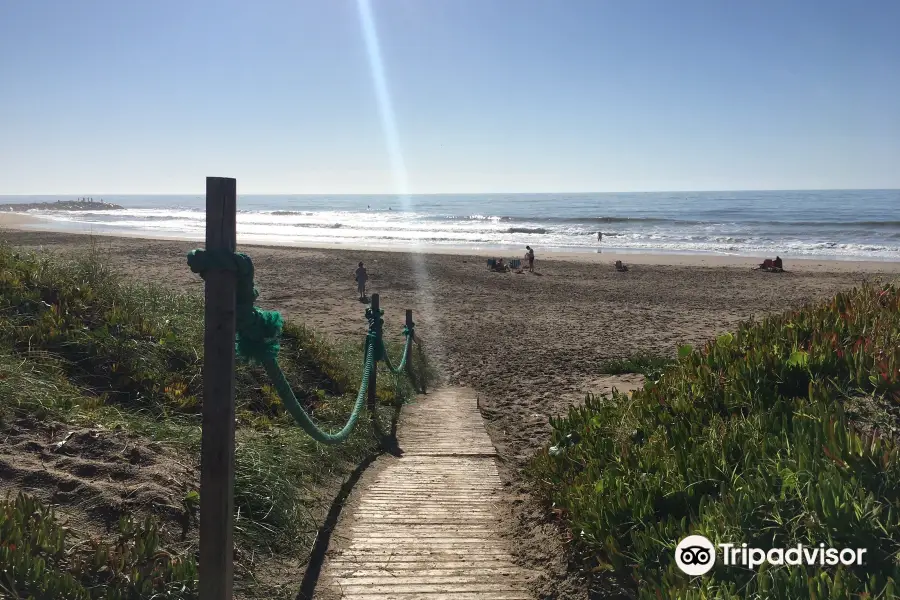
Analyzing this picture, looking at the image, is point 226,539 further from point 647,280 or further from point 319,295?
point 647,280

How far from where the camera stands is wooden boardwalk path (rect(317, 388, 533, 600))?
380 centimetres

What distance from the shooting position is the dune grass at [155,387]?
4.27 metres

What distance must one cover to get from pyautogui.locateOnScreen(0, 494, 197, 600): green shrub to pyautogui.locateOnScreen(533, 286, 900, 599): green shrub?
2193mm

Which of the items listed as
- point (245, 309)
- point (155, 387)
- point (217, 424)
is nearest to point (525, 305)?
point (155, 387)

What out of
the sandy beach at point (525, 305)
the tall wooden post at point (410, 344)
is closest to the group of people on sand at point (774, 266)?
the sandy beach at point (525, 305)

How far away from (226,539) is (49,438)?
1.95 metres

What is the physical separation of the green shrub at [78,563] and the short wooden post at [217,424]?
42cm

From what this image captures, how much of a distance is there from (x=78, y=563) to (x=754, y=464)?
3335 millimetres

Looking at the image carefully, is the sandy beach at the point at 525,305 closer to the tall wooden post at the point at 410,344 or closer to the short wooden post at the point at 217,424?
the tall wooden post at the point at 410,344

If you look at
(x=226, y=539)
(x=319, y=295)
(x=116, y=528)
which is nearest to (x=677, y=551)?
(x=226, y=539)

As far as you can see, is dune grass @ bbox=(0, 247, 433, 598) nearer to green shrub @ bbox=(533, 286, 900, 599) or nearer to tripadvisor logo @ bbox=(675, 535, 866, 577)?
green shrub @ bbox=(533, 286, 900, 599)

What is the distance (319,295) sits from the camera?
18.9 meters

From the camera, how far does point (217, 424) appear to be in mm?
2715

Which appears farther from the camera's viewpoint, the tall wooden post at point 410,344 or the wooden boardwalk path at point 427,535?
the tall wooden post at point 410,344
